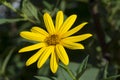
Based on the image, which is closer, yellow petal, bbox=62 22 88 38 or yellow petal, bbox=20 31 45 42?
yellow petal, bbox=62 22 88 38

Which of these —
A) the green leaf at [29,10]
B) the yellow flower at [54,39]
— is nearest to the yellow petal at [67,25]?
the yellow flower at [54,39]

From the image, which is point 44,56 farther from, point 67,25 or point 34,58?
point 67,25

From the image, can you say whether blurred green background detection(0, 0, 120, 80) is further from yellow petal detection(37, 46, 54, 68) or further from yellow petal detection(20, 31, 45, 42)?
yellow petal detection(37, 46, 54, 68)

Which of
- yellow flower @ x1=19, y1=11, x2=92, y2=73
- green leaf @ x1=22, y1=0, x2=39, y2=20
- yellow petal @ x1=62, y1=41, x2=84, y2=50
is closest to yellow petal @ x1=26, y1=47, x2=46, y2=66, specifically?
yellow flower @ x1=19, y1=11, x2=92, y2=73

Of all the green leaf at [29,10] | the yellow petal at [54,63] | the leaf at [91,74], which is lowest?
the leaf at [91,74]

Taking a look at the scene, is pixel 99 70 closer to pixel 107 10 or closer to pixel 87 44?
pixel 87 44

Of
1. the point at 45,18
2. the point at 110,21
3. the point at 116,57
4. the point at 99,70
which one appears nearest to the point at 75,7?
the point at 110,21

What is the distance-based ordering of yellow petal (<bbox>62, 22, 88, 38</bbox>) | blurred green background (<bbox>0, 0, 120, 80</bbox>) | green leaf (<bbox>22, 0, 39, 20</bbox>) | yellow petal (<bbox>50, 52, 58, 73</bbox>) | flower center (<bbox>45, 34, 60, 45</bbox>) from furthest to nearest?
blurred green background (<bbox>0, 0, 120, 80</bbox>) → green leaf (<bbox>22, 0, 39, 20</bbox>) → flower center (<bbox>45, 34, 60, 45</bbox>) → yellow petal (<bbox>62, 22, 88, 38</bbox>) → yellow petal (<bbox>50, 52, 58, 73</bbox>)

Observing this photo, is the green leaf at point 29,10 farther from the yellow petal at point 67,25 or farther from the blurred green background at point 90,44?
the yellow petal at point 67,25
